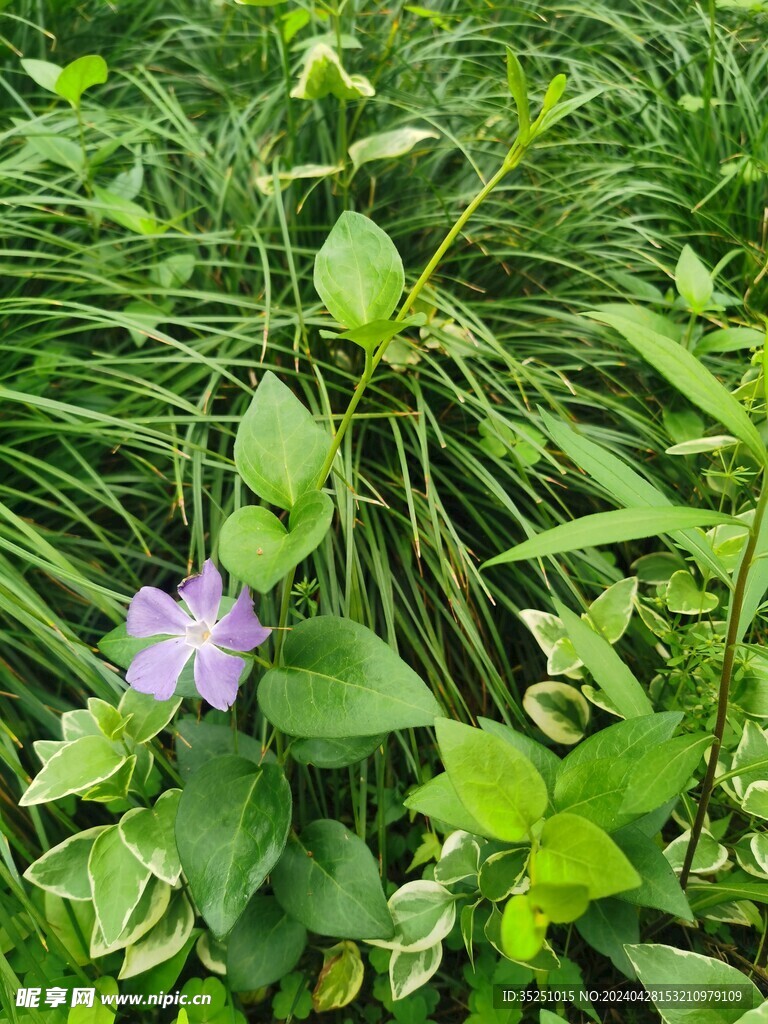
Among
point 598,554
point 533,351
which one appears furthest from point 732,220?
point 598,554

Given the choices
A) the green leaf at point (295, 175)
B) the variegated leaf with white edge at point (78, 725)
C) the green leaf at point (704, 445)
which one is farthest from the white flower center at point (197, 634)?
the green leaf at point (295, 175)

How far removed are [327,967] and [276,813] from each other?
1.01 feet

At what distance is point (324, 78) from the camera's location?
126cm

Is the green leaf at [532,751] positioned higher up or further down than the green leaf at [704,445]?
further down

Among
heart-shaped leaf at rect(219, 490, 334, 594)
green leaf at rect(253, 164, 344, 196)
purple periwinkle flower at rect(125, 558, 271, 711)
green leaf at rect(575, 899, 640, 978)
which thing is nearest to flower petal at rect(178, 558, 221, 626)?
purple periwinkle flower at rect(125, 558, 271, 711)

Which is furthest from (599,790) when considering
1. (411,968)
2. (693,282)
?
(693,282)

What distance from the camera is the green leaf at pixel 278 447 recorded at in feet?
2.60

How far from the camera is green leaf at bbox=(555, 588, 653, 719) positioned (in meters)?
0.83

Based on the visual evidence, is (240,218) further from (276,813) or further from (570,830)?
(570,830)

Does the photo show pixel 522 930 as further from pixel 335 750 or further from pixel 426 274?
pixel 426 274

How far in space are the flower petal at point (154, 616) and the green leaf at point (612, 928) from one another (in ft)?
1.87

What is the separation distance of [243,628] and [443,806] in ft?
0.91

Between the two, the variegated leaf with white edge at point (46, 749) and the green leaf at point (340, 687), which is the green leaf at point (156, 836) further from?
the green leaf at point (340, 687)

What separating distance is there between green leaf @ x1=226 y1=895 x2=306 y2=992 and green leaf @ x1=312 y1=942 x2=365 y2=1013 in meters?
0.09
